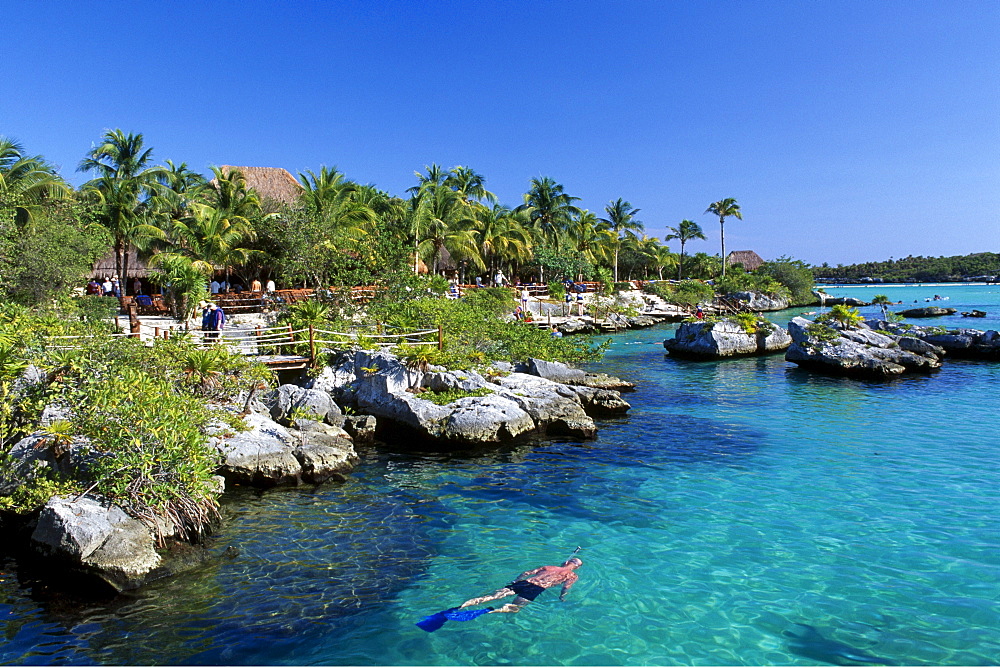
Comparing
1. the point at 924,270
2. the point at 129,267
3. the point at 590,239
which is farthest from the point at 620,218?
the point at 924,270

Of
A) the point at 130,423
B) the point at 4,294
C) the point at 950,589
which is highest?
the point at 4,294

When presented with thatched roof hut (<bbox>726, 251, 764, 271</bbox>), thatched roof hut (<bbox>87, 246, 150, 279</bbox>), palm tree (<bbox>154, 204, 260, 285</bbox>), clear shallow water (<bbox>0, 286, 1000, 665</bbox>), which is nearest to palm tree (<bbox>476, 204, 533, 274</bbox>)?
palm tree (<bbox>154, 204, 260, 285</bbox>)

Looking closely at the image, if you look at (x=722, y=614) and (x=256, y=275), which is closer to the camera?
(x=722, y=614)

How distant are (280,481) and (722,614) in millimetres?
7795

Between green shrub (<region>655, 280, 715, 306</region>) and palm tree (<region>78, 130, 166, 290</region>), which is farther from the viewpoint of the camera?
green shrub (<region>655, 280, 715, 306</region>)

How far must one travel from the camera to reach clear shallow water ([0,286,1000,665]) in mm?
6371

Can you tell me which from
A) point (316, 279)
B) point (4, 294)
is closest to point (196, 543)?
point (4, 294)

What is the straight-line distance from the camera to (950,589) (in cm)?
747

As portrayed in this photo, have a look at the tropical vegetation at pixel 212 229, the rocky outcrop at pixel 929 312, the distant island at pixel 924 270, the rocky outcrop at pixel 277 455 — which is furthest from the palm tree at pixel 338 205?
the distant island at pixel 924 270

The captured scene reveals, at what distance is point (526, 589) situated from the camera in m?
7.38

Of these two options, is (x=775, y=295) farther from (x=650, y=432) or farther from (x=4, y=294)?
(x=4, y=294)

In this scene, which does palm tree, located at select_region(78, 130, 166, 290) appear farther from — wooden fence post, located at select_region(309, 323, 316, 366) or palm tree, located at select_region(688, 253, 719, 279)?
palm tree, located at select_region(688, 253, 719, 279)

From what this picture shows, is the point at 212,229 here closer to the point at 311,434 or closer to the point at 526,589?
the point at 311,434

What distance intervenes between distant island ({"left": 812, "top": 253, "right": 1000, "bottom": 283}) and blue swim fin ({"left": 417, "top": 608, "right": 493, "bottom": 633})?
551 ft
